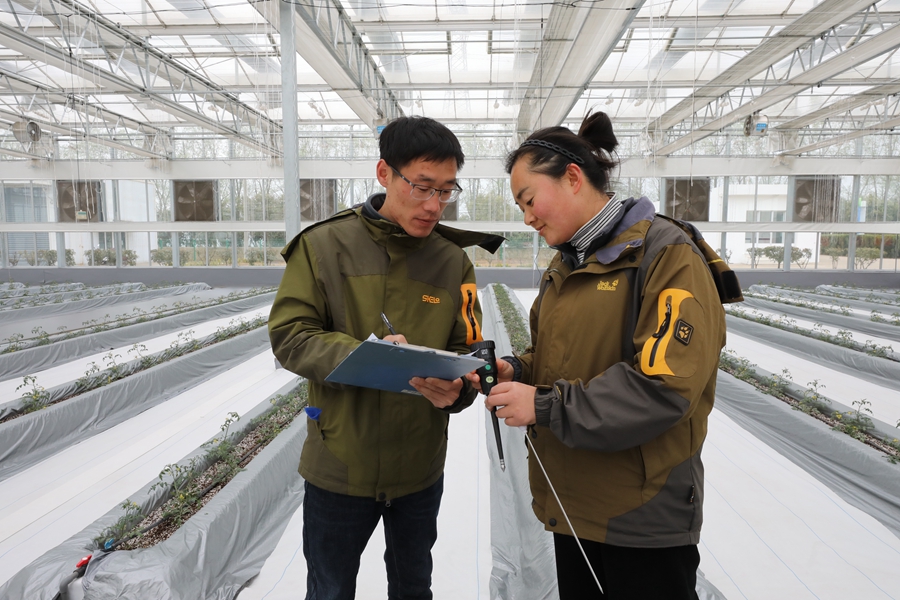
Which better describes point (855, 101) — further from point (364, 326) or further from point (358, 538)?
point (358, 538)

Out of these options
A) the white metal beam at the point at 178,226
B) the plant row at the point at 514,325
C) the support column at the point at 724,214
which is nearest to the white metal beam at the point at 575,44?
the plant row at the point at 514,325

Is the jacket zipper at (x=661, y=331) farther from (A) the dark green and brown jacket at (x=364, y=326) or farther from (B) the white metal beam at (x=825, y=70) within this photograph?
(B) the white metal beam at (x=825, y=70)

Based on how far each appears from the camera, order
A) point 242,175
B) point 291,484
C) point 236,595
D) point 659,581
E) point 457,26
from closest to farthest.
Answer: point 659,581 < point 236,595 < point 291,484 < point 457,26 < point 242,175

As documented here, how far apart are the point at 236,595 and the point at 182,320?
9.09 m

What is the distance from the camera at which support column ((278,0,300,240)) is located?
631 cm

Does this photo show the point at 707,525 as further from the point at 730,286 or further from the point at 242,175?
the point at 242,175

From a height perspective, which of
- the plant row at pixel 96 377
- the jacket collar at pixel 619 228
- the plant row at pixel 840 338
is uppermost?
the jacket collar at pixel 619 228

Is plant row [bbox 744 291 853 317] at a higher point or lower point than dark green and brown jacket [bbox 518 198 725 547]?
lower

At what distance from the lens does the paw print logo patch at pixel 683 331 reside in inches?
46.1

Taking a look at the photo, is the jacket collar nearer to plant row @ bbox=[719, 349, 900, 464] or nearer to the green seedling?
plant row @ bbox=[719, 349, 900, 464]

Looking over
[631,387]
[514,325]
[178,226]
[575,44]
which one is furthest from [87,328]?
[178,226]

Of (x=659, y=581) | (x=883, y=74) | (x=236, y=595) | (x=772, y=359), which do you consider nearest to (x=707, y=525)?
(x=659, y=581)

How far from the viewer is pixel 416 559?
1.68 m

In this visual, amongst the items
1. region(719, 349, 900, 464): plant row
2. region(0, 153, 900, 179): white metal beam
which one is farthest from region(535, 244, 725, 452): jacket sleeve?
region(0, 153, 900, 179): white metal beam
